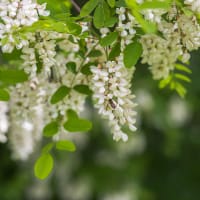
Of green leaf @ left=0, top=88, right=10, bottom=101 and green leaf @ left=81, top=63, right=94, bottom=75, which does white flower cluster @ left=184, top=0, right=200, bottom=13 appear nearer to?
green leaf @ left=81, top=63, right=94, bottom=75

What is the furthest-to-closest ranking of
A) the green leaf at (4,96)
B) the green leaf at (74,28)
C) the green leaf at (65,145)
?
the green leaf at (65,145) → the green leaf at (4,96) → the green leaf at (74,28)

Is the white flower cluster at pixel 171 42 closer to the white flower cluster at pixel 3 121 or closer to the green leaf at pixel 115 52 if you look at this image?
the green leaf at pixel 115 52

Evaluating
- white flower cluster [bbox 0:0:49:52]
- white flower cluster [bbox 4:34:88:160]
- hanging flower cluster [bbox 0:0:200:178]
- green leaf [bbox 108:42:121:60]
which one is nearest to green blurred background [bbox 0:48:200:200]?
white flower cluster [bbox 4:34:88:160]

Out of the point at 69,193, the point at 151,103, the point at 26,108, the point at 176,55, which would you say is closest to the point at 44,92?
the point at 26,108

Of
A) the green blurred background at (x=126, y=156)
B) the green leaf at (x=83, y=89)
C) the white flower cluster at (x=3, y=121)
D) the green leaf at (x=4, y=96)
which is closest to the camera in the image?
the green leaf at (x=4, y=96)

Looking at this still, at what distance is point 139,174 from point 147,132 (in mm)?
320

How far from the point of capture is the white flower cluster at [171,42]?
1.79 m

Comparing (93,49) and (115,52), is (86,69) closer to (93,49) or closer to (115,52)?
(93,49)

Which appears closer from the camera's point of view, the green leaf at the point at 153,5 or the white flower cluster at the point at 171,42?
the green leaf at the point at 153,5

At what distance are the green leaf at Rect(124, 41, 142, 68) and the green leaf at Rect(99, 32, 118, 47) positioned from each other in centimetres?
4

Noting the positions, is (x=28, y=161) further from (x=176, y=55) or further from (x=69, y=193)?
(x=176, y=55)

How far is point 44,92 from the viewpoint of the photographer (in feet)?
6.86

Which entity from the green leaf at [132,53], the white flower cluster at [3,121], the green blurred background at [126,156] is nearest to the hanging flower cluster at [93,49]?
the green leaf at [132,53]

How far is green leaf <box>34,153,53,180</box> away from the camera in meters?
2.10
